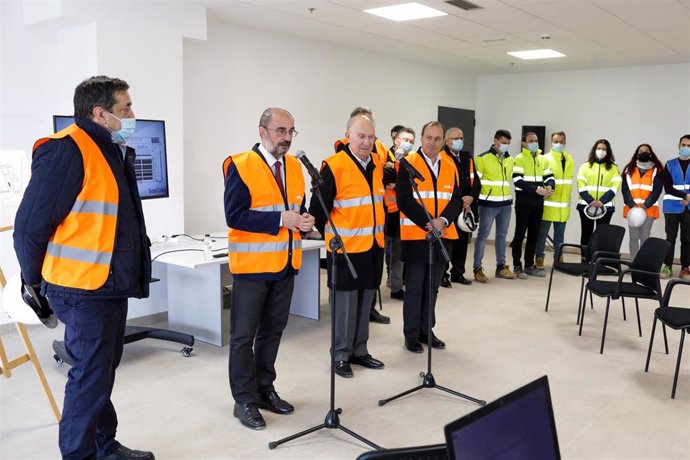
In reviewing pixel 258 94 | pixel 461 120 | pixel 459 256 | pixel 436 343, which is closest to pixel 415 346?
pixel 436 343

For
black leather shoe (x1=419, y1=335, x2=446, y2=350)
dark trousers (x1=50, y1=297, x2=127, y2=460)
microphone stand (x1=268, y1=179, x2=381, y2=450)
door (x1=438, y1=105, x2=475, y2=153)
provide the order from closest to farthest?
1. dark trousers (x1=50, y1=297, x2=127, y2=460)
2. microphone stand (x1=268, y1=179, x2=381, y2=450)
3. black leather shoe (x1=419, y1=335, x2=446, y2=350)
4. door (x1=438, y1=105, x2=475, y2=153)

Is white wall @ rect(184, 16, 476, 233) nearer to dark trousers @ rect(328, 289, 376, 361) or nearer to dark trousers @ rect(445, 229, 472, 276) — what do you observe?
dark trousers @ rect(445, 229, 472, 276)

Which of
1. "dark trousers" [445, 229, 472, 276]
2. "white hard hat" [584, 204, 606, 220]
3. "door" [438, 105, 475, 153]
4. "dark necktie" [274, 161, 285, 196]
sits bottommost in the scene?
"dark trousers" [445, 229, 472, 276]

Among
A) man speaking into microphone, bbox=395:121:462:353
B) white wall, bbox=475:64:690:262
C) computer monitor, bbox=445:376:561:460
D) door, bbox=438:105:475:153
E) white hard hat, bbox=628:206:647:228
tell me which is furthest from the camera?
door, bbox=438:105:475:153

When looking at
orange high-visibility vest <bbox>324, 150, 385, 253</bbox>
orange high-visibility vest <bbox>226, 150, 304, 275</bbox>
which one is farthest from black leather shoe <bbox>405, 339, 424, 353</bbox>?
orange high-visibility vest <bbox>226, 150, 304, 275</bbox>

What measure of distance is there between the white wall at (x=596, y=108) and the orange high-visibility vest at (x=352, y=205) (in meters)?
6.68

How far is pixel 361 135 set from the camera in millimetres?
3803

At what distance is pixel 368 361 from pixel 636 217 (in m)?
4.83

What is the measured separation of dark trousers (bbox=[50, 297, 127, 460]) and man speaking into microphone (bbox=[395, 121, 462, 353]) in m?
2.29

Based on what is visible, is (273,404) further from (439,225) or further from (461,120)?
(461,120)

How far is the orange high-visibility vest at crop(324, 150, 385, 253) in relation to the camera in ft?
12.6

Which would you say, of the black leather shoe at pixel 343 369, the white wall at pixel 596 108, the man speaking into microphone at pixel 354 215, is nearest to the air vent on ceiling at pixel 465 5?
the man speaking into microphone at pixel 354 215

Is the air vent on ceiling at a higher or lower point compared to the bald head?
higher

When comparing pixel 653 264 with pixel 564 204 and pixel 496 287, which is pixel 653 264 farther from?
pixel 564 204
